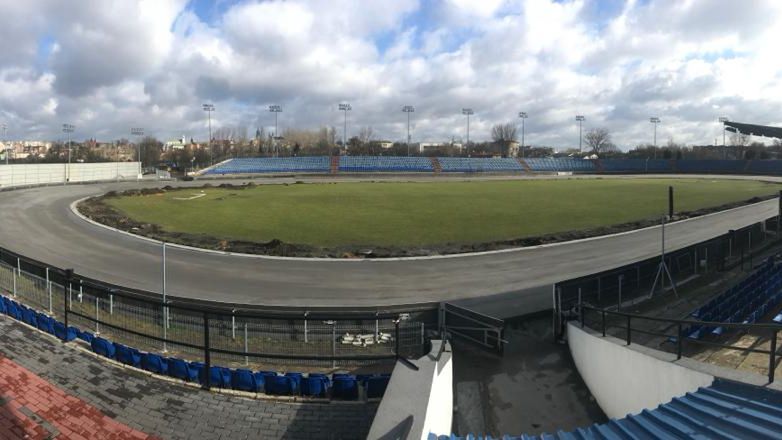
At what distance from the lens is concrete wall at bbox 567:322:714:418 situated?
327 inches

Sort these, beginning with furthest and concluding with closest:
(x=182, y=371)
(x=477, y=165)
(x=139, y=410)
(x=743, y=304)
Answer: (x=477, y=165) < (x=743, y=304) < (x=182, y=371) < (x=139, y=410)

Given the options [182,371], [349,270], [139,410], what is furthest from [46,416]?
[349,270]

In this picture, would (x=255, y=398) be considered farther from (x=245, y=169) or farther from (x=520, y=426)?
(x=245, y=169)

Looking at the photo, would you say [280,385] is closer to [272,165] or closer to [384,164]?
[272,165]

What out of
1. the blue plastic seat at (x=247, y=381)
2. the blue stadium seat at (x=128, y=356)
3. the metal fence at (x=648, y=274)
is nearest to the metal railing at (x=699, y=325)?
the metal fence at (x=648, y=274)

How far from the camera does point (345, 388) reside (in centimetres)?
1028

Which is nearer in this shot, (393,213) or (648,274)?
(648,274)

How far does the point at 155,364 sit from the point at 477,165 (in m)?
129

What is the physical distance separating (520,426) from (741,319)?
7.04 m

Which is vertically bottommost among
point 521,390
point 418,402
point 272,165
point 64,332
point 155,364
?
point 521,390

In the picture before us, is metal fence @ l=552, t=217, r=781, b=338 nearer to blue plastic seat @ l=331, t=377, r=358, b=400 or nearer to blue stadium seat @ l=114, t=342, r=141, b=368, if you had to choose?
blue plastic seat @ l=331, t=377, r=358, b=400

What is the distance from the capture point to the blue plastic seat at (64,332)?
13.1 metres

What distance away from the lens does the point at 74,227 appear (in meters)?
36.4

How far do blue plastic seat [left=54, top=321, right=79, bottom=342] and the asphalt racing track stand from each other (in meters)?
6.22
